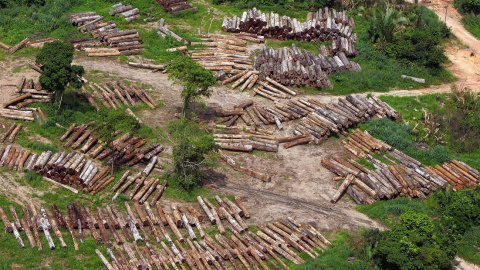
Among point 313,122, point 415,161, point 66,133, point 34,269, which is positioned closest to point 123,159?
point 66,133

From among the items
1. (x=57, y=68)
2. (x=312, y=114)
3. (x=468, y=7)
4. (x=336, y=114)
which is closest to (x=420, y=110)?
(x=336, y=114)

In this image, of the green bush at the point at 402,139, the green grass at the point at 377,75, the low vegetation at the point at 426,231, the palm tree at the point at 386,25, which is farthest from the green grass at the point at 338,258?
the palm tree at the point at 386,25

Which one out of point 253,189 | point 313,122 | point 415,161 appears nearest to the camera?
point 253,189

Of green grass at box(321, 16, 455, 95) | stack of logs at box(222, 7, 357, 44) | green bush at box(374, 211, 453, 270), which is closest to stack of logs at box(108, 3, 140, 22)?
stack of logs at box(222, 7, 357, 44)

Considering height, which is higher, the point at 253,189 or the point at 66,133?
the point at 66,133

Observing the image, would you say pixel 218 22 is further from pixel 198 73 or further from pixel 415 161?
pixel 415 161

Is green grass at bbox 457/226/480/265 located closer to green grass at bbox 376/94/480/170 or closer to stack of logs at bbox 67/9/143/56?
green grass at bbox 376/94/480/170
